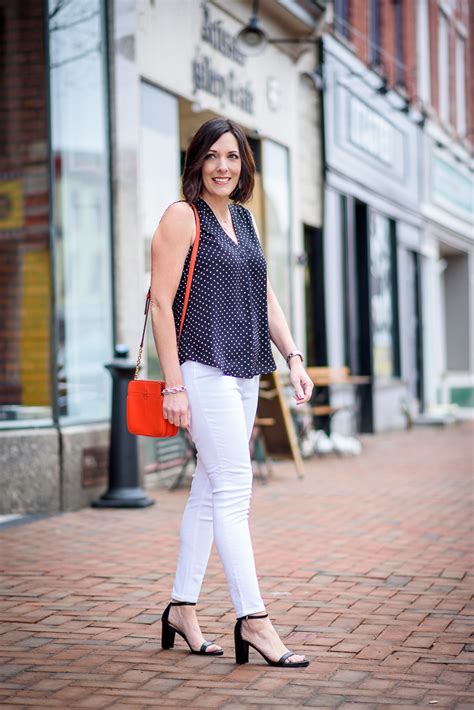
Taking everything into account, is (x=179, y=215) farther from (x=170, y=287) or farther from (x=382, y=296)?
(x=382, y=296)

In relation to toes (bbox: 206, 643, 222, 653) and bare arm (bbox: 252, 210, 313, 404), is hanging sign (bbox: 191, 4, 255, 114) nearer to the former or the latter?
bare arm (bbox: 252, 210, 313, 404)

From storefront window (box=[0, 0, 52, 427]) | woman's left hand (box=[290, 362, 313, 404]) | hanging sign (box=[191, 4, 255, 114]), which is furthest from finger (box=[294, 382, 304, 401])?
hanging sign (box=[191, 4, 255, 114])

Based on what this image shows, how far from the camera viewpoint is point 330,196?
51.3 ft

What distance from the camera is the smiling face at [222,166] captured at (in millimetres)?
4227

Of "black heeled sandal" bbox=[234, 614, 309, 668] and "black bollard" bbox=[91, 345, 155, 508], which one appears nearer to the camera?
"black heeled sandal" bbox=[234, 614, 309, 668]

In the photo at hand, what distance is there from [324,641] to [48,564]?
223 centimetres

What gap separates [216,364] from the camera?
161 inches

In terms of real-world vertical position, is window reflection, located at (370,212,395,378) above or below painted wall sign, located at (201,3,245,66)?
below

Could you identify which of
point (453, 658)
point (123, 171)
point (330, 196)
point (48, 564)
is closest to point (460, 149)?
point (330, 196)

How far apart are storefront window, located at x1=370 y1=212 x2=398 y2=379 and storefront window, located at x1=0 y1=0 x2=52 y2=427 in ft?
28.4

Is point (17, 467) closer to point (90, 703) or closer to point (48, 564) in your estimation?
point (48, 564)

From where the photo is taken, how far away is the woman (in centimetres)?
409

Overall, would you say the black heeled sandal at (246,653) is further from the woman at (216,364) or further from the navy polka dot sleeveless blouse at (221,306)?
the navy polka dot sleeveless blouse at (221,306)

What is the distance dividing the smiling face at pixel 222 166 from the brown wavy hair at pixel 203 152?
0.02 meters
